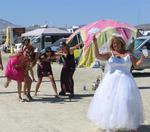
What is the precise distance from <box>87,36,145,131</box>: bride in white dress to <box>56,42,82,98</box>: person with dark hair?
502 centimetres

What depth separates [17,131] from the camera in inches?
371

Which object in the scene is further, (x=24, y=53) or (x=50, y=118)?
(x=24, y=53)

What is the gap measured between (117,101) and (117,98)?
0.06 meters

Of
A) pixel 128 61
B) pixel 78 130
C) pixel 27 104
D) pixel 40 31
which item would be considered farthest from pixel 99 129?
pixel 40 31

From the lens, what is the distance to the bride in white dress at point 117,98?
8.80m

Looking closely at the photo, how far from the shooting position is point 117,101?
895 cm

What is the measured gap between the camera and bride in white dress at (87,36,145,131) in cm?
880

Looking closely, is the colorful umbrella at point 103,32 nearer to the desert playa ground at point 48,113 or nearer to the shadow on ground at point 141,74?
the desert playa ground at point 48,113

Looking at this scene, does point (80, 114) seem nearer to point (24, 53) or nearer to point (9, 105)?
point (9, 105)

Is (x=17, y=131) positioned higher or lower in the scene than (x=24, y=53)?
lower

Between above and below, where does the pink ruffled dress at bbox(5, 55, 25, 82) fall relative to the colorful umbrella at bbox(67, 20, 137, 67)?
below

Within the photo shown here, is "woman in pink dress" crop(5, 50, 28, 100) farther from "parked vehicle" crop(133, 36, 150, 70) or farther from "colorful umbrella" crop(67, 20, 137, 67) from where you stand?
"parked vehicle" crop(133, 36, 150, 70)

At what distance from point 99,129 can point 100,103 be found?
552 mm

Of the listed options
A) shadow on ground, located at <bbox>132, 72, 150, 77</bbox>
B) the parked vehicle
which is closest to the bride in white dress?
the parked vehicle
